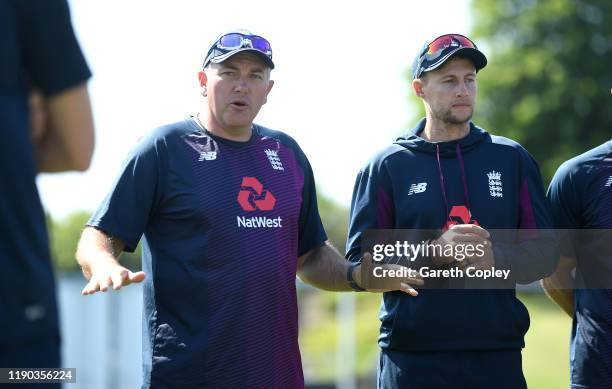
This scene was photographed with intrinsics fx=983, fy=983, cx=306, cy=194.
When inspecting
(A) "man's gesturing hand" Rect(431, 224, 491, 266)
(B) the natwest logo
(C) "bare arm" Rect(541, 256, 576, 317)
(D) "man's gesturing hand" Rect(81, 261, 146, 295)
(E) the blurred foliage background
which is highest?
(E) the blurred foliage background

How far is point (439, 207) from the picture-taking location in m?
5.17

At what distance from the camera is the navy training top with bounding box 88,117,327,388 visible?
183 inches

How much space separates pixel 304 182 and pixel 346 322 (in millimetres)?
21738

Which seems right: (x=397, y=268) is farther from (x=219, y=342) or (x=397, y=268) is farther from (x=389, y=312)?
(x=219, y=342)

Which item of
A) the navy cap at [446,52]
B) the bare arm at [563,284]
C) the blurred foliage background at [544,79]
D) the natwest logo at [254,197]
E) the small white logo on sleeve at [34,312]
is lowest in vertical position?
the bare arm at [563,284]

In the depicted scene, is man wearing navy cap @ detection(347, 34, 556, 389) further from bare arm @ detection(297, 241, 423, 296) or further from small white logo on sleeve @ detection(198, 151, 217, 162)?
small white logo on sleeve @ detection(198, 151, 217, 162)

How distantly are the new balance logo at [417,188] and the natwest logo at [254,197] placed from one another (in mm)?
777

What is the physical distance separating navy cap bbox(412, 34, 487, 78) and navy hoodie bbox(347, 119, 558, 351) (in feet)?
1.29

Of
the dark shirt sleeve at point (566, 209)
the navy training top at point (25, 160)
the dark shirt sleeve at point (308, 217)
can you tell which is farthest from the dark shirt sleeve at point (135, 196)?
the dark shirt sleeve at point (566, 209)

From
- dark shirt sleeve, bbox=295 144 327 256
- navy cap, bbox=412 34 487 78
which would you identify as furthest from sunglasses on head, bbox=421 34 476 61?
dark shirt sleeve, bbox=295 144 327 256

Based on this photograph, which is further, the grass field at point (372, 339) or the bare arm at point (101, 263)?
the grass field at point (372, 339)

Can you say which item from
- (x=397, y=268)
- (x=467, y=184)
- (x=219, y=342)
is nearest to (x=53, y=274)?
(x=219, y=342)

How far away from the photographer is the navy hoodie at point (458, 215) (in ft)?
16.7

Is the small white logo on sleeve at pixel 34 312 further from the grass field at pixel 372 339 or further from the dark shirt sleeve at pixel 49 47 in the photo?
the grass field at pixel 372 339
